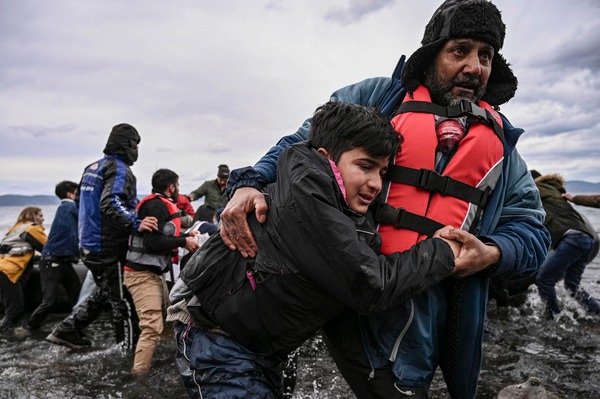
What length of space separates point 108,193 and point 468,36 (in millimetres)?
4497

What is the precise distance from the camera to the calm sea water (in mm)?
5023

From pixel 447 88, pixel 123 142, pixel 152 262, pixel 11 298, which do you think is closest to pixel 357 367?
pixel 447 88

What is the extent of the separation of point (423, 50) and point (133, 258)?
4.23 meters

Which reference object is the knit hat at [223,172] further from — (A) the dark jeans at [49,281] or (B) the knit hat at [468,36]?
(B) the knit hat at [468,36]

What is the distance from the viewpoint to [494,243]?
220 centimetres

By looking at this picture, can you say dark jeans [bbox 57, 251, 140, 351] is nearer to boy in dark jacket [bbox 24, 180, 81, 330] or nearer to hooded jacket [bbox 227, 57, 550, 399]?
boy in dark jacket [bbox 24, 180, 81, 330]

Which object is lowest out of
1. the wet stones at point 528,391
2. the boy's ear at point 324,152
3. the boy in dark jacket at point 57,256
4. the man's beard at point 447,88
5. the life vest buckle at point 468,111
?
the wet stones at point 528,391

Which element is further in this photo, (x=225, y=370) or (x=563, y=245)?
(x=563, y=245)

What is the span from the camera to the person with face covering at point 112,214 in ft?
18.2

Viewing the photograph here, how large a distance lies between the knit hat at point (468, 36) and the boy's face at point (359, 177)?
0.60 metres

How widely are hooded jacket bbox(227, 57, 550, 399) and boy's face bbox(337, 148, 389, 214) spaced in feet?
1.48

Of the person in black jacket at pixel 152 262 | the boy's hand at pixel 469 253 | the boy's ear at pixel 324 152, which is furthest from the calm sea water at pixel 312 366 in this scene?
the boy's ear at pixel 324 152

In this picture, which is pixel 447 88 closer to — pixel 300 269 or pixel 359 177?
pixel 359 177

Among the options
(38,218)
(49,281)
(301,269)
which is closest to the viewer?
(301,269)
